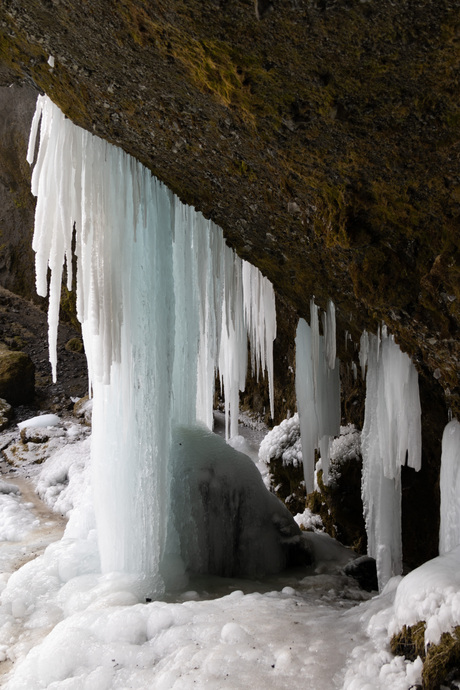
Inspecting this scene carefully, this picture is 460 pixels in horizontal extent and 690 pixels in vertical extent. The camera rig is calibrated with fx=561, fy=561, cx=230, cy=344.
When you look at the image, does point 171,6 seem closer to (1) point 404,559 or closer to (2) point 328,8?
(2) point 328,8

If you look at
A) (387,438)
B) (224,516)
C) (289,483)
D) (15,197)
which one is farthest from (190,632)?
(15,197)

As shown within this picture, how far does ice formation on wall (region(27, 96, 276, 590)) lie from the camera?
4078 mm

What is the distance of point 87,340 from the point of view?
14.8 feet

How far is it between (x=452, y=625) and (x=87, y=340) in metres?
3.18

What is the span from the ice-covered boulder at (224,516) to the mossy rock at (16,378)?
37.2 ft

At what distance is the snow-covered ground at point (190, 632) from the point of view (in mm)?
3035

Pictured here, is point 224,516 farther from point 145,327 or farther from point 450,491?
point 450,491

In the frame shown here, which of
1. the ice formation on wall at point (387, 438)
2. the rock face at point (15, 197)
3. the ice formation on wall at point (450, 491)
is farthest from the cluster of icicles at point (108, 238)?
the rock face at point (15, 197)

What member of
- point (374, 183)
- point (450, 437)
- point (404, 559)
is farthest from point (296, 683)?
point (404, 559)

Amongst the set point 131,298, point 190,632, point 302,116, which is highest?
point 302,116

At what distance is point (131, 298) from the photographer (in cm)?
443

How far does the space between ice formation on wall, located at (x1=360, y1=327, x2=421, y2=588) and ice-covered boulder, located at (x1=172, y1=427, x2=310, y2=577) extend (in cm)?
95

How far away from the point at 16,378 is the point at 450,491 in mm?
14074

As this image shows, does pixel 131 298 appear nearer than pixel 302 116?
No
